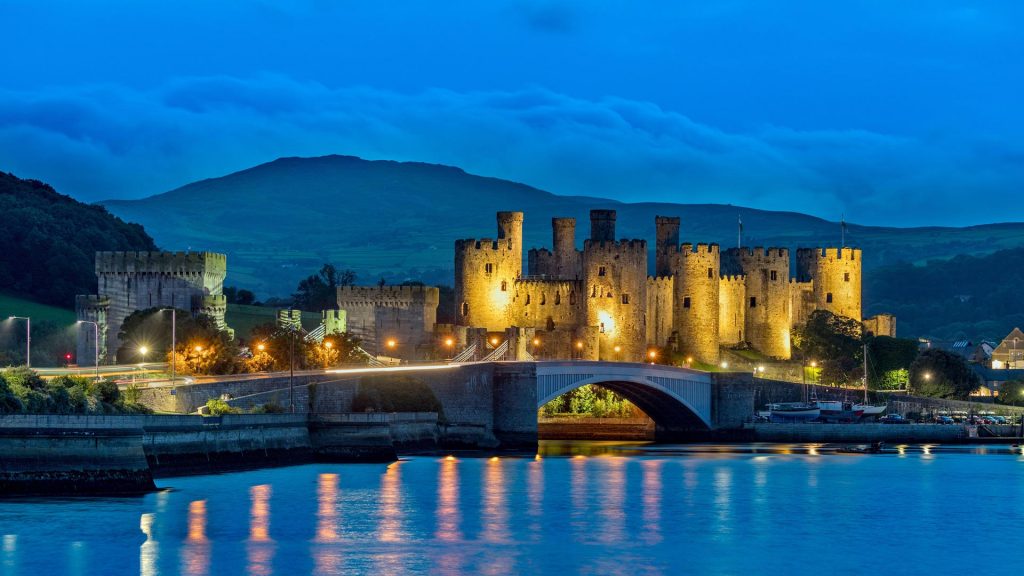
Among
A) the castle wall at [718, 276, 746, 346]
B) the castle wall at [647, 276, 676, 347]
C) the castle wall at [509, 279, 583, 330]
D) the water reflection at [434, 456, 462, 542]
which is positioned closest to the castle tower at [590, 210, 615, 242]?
the castle wall at [647, 276, 676, 347]

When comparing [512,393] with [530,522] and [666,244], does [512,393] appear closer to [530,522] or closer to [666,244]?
[530,522]

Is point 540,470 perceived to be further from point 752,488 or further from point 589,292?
point 589,292

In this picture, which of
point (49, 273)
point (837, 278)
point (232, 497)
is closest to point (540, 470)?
point (232, 497)

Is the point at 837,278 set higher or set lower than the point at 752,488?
higher

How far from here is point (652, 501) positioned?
201ft

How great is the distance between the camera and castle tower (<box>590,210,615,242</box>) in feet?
350

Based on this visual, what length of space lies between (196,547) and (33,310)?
71.9m

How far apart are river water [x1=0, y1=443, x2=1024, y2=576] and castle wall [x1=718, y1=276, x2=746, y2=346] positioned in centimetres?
3674

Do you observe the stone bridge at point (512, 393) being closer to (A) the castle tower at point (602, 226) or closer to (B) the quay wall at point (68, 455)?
(B) the quay wall at point (68, 455)

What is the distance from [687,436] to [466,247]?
17.3 m

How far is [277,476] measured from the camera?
63.7 meters

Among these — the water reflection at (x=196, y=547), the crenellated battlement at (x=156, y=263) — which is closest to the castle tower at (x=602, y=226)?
the crenellated battlement at (x=156, y=263)

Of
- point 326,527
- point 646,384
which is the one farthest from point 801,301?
point 326,527

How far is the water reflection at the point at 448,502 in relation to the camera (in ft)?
171
